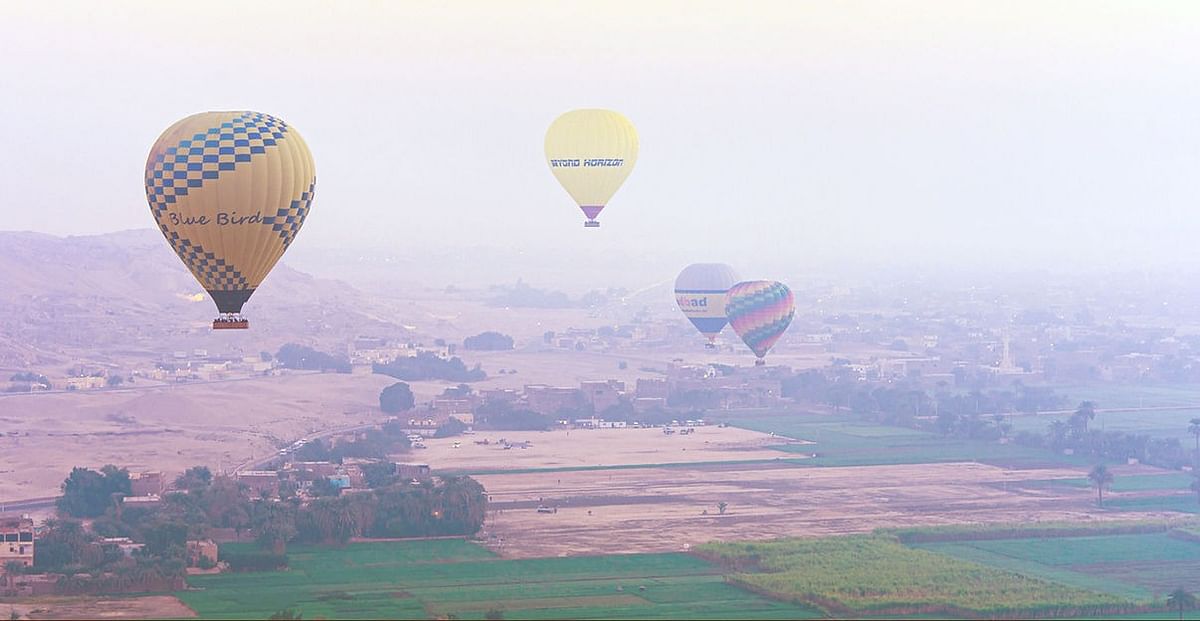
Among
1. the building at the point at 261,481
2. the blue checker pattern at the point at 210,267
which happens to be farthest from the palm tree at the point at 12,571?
the building at the point at 261,481

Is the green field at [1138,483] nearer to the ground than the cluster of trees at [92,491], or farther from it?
farther from it

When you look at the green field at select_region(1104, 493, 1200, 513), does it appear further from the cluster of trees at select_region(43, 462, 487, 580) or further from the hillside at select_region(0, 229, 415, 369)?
the hillside at select_region(0, 229, 415, 369)

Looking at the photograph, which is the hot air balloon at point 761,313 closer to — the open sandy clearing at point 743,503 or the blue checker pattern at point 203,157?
the open sandy clearing at point 743,503

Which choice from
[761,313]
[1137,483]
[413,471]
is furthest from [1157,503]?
[761,313]

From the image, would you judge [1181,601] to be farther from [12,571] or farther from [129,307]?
[129,307]

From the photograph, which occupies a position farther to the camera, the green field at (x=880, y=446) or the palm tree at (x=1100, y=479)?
the green field at (x=880, y=446)

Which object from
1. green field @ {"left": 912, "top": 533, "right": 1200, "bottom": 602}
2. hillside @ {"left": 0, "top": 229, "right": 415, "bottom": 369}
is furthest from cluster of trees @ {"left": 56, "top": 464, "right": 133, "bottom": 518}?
hillside @ {"left": 0, "top": 229, "right": 415, "bottom": 369}

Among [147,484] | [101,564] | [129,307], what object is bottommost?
[101,564]
